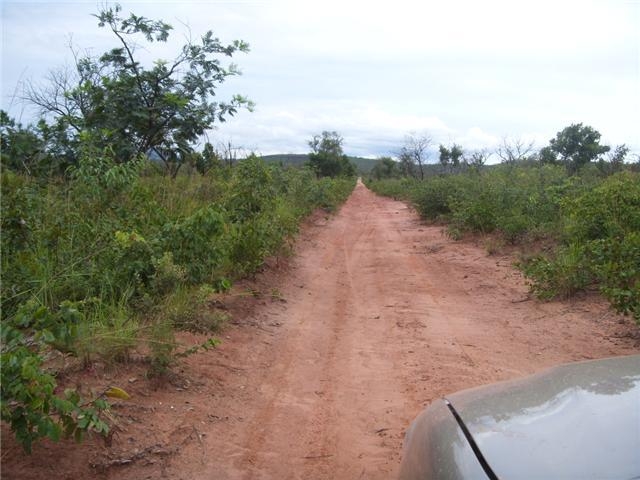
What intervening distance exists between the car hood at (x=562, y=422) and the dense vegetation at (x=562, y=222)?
140 inches

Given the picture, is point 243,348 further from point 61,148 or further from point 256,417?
point 61,148

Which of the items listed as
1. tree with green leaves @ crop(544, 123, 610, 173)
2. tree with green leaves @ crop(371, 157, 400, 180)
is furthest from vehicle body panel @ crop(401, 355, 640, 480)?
tree with green leaves @ crop(371, 157, 400, 180)

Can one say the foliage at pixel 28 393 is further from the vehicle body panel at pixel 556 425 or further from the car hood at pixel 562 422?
the car hood at pixel 562 422

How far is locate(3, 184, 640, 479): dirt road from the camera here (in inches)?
130

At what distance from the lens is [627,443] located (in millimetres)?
1659

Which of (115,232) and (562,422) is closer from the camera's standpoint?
(562,422)

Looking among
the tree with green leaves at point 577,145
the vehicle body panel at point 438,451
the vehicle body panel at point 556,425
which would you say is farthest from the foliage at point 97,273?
the tree with green leaves at point 577,145

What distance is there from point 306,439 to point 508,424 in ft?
6.45

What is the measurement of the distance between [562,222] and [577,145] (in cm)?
1819

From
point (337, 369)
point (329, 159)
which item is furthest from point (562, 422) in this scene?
point (329, 159)

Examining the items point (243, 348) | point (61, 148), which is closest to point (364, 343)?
point (243, 348)

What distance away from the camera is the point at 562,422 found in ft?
6.08

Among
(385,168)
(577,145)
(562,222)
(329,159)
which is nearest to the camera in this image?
(562,222)

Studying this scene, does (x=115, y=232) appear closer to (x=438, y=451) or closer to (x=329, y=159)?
(x=438, y=451)
